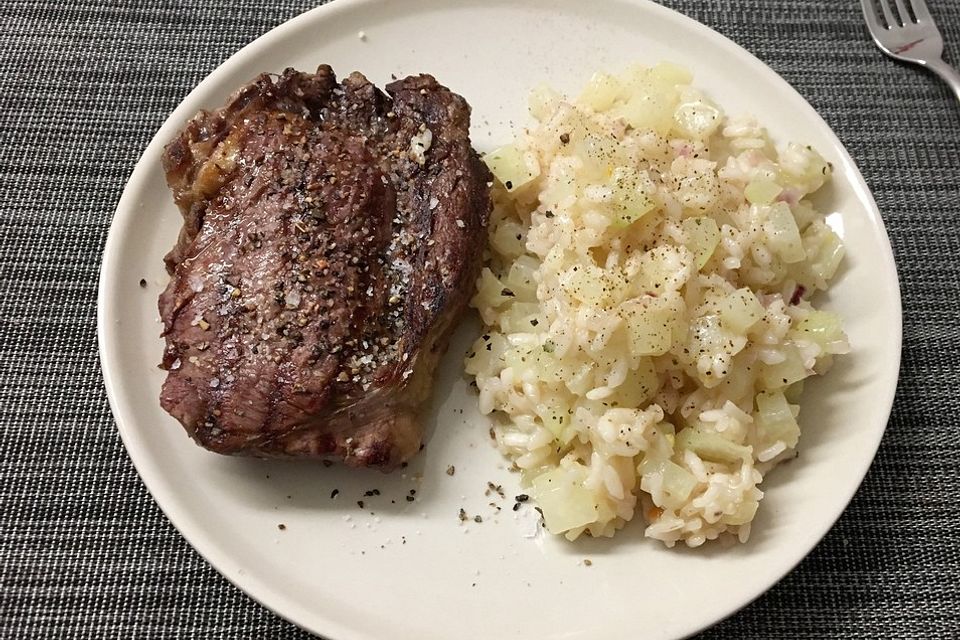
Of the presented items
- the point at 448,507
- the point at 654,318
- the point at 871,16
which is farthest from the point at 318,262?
the point at 871,16

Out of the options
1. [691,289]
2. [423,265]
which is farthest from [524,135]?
[691,289]

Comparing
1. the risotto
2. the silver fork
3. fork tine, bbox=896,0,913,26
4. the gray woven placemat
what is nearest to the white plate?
the risotto

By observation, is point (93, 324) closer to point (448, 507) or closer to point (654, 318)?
point (448, 507)

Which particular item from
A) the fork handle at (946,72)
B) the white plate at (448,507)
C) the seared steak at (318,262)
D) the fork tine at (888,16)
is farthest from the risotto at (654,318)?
the fork tine at (888,16)

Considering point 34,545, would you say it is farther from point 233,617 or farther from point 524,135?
point 524,135

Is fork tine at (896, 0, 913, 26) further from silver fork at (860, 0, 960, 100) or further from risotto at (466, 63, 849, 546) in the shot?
risotto at (466, 63, 849, 546)
